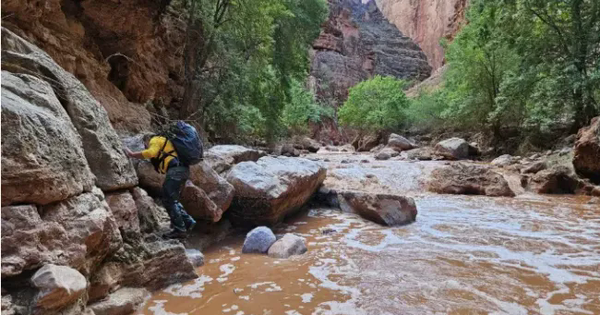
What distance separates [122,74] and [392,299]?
8156 millimetres

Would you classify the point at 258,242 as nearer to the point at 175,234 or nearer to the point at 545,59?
the point at 175,234

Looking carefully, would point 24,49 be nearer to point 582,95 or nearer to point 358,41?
point 582,95

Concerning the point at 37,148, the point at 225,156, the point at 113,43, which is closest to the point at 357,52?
the point at 113,43

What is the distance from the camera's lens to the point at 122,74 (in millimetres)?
8812

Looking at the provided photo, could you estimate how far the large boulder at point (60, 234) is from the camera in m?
2.27

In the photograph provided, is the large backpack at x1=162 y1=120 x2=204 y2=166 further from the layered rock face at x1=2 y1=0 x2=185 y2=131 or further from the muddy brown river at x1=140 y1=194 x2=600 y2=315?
the layered rock face at x1=2 y1=0 x2=185 y2=131

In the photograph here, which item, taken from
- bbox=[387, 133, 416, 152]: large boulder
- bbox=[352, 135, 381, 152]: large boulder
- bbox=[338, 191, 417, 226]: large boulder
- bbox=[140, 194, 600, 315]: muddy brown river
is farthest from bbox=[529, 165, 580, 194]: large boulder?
bbox=[352, 135, 381, 152]: large boulder

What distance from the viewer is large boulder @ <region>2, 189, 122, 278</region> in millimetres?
2266

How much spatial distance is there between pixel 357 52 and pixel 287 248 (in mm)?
63172

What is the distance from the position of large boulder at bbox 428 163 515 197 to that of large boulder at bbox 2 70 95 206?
9.61m

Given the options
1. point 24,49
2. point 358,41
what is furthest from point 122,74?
point 358,41

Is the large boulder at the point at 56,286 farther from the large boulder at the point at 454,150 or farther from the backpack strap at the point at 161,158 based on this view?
the large boulder at the point at 454,150

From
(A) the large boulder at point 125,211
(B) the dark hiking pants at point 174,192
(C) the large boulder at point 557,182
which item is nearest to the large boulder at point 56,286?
(A) the large boulder at point 125,211

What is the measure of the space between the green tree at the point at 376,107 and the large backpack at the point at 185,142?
3069cm
